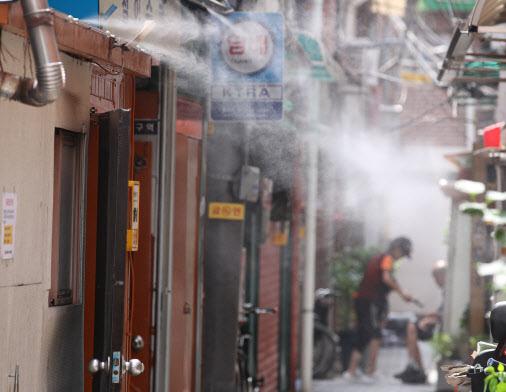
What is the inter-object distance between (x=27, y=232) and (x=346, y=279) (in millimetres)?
11020

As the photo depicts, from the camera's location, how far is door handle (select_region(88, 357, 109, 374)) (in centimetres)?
498

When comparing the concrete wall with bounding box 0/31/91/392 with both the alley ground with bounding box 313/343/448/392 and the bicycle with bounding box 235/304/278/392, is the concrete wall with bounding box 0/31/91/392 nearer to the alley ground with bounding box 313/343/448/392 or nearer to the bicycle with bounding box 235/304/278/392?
the bicycle with bounding box 235/304/278/392

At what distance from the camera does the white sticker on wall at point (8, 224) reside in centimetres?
450

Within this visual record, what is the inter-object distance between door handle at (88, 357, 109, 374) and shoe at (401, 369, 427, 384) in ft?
29.9

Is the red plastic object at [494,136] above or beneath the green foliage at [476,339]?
above

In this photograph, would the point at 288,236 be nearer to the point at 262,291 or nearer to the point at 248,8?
the point at 262,291

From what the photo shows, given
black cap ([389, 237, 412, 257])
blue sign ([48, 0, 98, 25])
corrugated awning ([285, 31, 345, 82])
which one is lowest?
black cap ([389, 237, 412, 257])

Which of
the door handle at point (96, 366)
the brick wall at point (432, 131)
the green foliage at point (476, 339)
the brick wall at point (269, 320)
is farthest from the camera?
the brick wall at point (432, 131)

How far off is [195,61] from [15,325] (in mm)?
3926

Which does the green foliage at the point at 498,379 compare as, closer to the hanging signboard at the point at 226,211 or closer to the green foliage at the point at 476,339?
the hanging signboard at the point at 226,211

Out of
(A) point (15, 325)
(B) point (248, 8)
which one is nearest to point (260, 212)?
(B) point (248, 8)

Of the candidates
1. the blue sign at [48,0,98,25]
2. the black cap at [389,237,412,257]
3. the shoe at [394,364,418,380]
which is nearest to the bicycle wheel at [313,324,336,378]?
the shoe at [394,364,418,380]

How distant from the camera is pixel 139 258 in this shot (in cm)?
734

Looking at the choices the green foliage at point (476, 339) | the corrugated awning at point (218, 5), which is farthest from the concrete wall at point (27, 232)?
the green foliage at point (476, 339)
